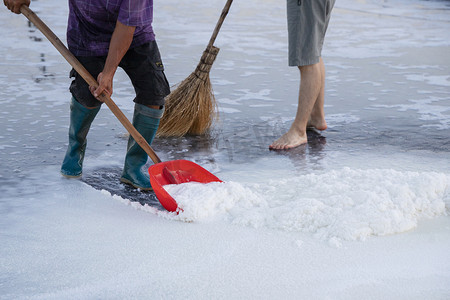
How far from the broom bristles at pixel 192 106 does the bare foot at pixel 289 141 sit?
19.9 inches

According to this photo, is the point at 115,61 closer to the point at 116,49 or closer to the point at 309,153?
the point at 116,49

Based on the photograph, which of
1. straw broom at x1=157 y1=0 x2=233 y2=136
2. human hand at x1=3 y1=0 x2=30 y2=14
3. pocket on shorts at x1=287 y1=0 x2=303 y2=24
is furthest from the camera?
straw broom at x1=157 y1=0 x2=233 y2=136

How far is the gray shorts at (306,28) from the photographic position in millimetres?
3793

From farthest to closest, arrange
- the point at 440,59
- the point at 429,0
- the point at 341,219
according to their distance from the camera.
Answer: the point at 429,0 → the point at 440,59 → the point at 341,219

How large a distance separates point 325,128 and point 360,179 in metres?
1.23

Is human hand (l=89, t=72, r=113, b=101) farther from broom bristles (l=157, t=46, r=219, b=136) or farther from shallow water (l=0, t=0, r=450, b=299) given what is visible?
broom bristles (l=157, t=46, r=219, b=136)

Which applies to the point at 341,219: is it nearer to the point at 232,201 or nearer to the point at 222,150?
the point at 232,201

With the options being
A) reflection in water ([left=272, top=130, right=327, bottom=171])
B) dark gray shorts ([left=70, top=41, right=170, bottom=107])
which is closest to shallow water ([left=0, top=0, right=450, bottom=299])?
reflection in water ([left=272, top=130, right=327, bottom=171])

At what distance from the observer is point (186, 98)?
13.4ft

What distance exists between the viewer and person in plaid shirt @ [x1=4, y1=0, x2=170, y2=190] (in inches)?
108

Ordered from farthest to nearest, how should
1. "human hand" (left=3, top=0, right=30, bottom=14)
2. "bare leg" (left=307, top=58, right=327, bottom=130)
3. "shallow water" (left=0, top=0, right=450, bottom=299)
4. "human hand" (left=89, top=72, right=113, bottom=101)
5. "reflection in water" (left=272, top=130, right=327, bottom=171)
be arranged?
"bare leg" (left=307, top=58, right=327, bottom=130) → "reflection in water" (left=272, top=130, right=327, bottom=171) → "human hand" (left=3, top=0, right=30, bottom=14) → "human hand" (left=89, top=72, right=113, bottom=101) → "shallow water" (left=0, top=0, right=450, bottom=299)

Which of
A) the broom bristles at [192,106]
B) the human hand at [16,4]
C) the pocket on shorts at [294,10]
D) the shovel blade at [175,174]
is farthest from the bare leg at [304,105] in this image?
the human hand at [16,4]

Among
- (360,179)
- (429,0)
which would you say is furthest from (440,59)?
(429,0)

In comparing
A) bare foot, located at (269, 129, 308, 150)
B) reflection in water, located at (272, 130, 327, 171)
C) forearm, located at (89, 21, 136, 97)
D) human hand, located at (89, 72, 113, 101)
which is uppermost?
forearm, located at (89, 21, 136, 97)
